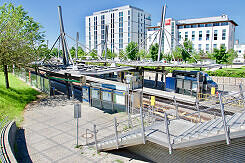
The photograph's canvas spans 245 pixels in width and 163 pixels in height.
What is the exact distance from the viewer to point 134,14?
87.8 m

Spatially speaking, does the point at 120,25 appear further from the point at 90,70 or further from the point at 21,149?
the point at 21,149

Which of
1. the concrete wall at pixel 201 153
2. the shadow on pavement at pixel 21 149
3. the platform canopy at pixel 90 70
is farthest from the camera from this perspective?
the platform canopy at pixel 90 70

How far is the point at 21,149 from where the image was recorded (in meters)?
9.96

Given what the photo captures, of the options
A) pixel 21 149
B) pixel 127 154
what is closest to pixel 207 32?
pixel 127 154

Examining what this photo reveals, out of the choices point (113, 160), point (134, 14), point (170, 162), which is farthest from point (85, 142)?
point (134, 14)

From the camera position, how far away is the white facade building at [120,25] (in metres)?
87.2

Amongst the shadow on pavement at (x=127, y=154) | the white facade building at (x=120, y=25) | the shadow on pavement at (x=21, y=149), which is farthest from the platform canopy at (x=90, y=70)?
the white facade building at (x=120, y=25)

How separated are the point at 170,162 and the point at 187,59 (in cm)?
4352

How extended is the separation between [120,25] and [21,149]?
84.3m

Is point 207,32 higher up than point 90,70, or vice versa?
point 207,32

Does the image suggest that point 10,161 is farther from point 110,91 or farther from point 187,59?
point 187,59

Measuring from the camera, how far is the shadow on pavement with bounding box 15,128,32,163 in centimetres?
905

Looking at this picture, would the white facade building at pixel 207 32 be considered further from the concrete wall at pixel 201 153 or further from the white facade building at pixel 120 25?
the concrete wall at pixel 201 153

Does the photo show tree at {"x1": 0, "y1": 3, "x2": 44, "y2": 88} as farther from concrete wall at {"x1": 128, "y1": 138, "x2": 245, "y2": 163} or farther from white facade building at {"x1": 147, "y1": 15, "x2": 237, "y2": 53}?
white facade building at {"x1": 147, "y1": 15, "x2": 237, "y2": 53}
